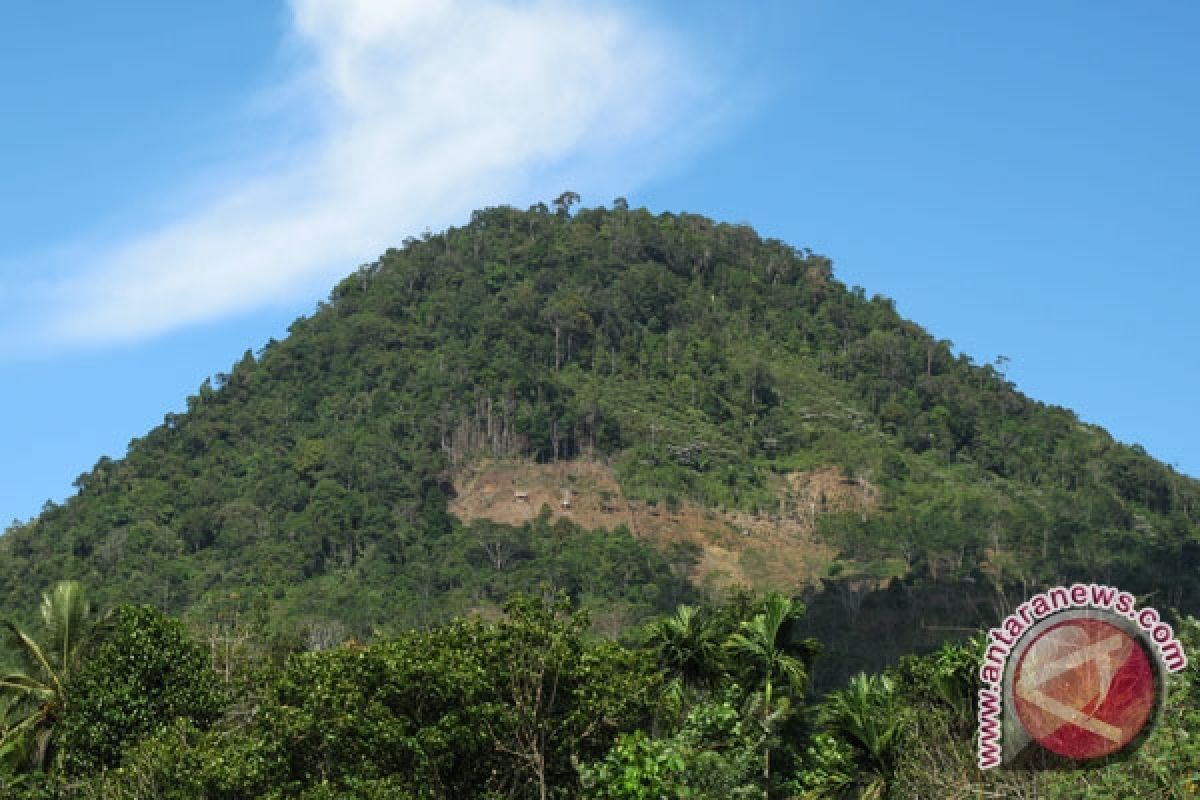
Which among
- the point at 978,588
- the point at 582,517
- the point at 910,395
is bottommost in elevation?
the point at 978,588

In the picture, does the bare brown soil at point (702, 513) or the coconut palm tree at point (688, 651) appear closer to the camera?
the coconut palm tree at point (688, 651)

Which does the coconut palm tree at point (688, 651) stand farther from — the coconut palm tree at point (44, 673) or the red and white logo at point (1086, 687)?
the red and white logo at point (1086, 687)

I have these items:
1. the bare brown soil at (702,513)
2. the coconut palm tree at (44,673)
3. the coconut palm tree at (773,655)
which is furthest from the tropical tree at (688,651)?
the bare brown soil at (702,513)

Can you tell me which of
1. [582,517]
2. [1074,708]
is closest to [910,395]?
[582,517]

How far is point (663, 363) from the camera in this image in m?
199

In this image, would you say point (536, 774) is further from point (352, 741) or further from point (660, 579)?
point (660, 579)

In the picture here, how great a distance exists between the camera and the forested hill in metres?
148

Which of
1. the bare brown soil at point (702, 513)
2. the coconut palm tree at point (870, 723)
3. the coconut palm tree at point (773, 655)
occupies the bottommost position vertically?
the coconut palm tree at point (870, 723)

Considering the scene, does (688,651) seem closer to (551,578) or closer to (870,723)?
(870,723)

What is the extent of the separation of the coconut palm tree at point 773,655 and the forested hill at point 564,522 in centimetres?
9639

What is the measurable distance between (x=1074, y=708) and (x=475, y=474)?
150 m

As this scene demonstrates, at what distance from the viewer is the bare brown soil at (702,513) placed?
152000mm

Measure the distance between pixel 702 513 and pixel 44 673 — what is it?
411ft

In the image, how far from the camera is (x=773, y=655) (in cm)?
3975
